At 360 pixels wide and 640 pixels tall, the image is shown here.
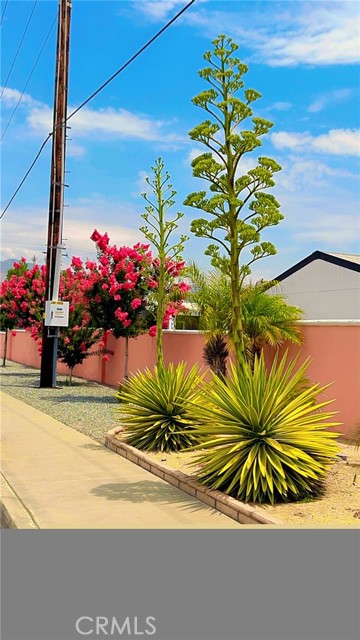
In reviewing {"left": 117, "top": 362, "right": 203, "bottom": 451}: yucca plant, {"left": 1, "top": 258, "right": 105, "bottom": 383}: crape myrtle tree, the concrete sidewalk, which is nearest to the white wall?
{"left": 1, "top": 258, "right": 105, "bottom": 383}: crape myrtle tree

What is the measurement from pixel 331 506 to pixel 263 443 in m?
0.93

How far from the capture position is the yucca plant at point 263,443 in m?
6.74

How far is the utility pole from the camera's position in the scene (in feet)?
61.8

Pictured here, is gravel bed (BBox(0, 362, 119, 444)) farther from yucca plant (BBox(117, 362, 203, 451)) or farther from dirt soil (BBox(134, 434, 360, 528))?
dirt soil (BBox(134, 434, 360, 528))

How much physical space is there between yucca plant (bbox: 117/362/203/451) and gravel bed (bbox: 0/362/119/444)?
109 cm

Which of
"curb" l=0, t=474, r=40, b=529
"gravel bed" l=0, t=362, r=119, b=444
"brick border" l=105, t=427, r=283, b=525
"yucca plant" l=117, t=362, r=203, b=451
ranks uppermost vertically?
"yucca plant" l=117, t=362, r=203, b=451

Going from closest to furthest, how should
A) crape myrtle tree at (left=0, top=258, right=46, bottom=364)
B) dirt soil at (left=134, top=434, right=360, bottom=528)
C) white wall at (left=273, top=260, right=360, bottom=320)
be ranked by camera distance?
dirt soil at (left=134, top=434, right=360, bottom=528), crape myrtle tree at (left=0, top=258, right=46, bottom=364), white wall at (left=273, top=260, right=360, bottom=320)

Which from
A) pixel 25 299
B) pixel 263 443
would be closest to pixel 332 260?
pixel 25 299

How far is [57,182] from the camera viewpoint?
1875 cm

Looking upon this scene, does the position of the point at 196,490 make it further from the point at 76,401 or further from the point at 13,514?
the point at 76,401

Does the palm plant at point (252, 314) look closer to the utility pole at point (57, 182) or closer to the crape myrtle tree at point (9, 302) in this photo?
the utility pole at point (57, 182)
